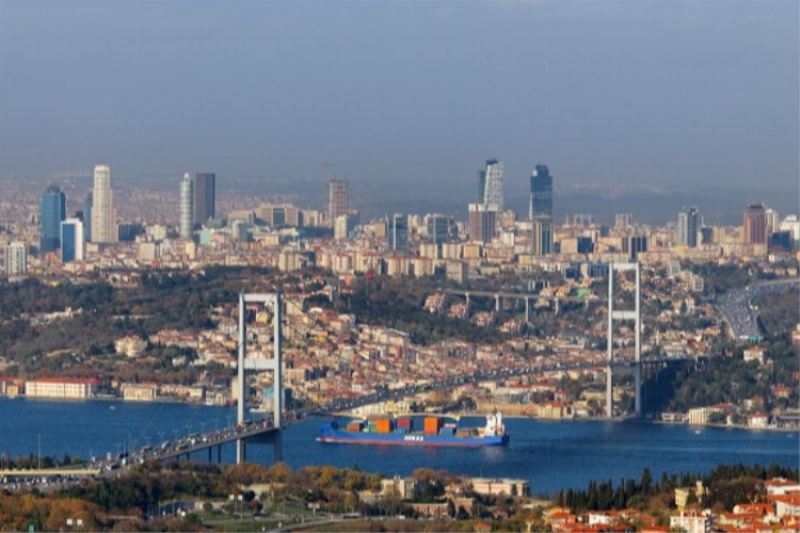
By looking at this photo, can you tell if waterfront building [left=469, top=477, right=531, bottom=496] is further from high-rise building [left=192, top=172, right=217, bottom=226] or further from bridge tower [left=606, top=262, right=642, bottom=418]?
high-rise building [left=192, top=172, right=217, bottom=226]

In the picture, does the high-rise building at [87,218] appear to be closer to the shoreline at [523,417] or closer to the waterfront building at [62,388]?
the waterfront building at [62,388]

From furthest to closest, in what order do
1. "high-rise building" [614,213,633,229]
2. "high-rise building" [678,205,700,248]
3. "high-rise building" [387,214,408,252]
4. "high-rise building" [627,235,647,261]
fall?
"high-rise building" [614,213,633,229], "high-rise building" [678,205,700,248], "high-rise building" [387,214,408,252], "high-rise building" [627,235,647,261]

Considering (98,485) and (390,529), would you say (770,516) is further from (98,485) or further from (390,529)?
(98,485)

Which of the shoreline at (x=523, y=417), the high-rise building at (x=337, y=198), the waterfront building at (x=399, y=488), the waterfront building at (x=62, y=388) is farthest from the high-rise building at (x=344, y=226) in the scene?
the waterfront building at (x=399, y=488)

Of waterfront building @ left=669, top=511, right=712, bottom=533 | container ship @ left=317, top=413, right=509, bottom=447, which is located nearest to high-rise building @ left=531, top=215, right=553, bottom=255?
container ship @ left=317, top=413, right=509, bottom=447

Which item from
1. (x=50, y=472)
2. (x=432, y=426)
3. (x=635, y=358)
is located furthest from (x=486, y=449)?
(x=635, y=358)

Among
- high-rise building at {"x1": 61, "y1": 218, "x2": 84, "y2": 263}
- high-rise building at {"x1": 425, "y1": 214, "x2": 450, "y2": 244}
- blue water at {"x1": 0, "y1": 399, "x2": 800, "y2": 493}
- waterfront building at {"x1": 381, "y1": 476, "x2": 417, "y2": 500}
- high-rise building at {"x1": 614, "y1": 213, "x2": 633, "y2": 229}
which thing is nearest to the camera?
waterfront building at {"x1": 381, "y1": 476, "x2": 417, "y2": 500}
